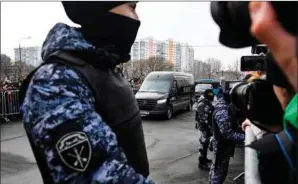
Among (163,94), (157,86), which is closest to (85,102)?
(163,94)

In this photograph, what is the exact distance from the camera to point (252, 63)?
4.33 ft

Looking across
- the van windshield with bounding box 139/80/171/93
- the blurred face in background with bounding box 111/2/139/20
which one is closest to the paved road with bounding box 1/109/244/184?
the blurred face in background with bounding box 111/2/139/20

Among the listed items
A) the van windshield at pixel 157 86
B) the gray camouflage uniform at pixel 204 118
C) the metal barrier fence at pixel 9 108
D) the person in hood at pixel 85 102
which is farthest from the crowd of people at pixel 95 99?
the van windshield at pixel 157 86

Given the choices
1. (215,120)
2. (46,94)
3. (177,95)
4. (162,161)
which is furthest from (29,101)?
(177,95)

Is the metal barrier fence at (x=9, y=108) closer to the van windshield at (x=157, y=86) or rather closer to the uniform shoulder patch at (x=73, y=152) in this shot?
the uniform shoulder patch at (x=73, y=152)

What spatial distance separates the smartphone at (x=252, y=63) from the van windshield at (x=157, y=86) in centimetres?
1087

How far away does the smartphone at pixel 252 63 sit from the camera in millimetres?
1266

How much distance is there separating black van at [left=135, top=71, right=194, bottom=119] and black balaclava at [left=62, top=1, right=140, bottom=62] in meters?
10.3

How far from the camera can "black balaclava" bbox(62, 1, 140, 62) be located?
3.85ft

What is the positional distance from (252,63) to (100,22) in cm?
63

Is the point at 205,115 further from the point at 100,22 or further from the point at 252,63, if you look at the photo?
the point at 100,22

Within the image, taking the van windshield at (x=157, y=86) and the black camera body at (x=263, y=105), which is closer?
the black camera body at (x=263, y=105)

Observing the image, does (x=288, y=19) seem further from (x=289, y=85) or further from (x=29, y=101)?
(x=29, y=101)

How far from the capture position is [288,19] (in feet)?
2.27
